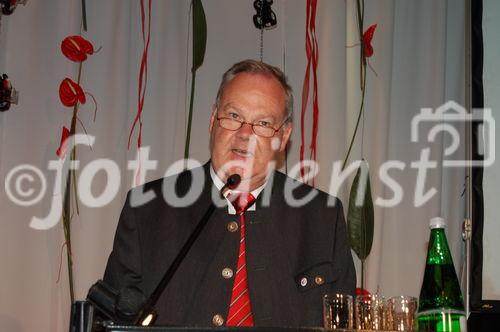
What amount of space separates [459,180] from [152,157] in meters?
1.20

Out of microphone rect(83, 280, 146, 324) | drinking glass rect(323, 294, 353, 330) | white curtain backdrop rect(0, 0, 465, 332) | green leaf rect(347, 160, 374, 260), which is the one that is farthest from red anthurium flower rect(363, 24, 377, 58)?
microphone rect(83, 280, 146, 324)

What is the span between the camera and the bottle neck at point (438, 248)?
5.58 ft

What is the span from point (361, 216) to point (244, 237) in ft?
3.10

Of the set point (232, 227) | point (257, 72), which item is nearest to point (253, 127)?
point (257, 72)

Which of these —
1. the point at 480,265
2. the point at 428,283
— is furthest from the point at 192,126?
the point at 428,283

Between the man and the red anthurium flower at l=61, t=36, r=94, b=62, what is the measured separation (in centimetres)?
84

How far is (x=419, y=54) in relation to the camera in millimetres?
3260

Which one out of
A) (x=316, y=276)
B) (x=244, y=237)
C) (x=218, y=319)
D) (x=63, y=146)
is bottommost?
(x=218, y=319)

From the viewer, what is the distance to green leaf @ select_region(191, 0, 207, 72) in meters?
3.29

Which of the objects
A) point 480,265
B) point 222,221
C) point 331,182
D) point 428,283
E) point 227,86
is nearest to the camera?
point 428,283

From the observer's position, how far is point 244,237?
2.31m

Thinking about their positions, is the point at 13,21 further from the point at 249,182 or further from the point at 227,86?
the point at 249,182

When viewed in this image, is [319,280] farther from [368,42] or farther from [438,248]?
[368,42]

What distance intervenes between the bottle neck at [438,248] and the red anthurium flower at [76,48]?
1.89 m
